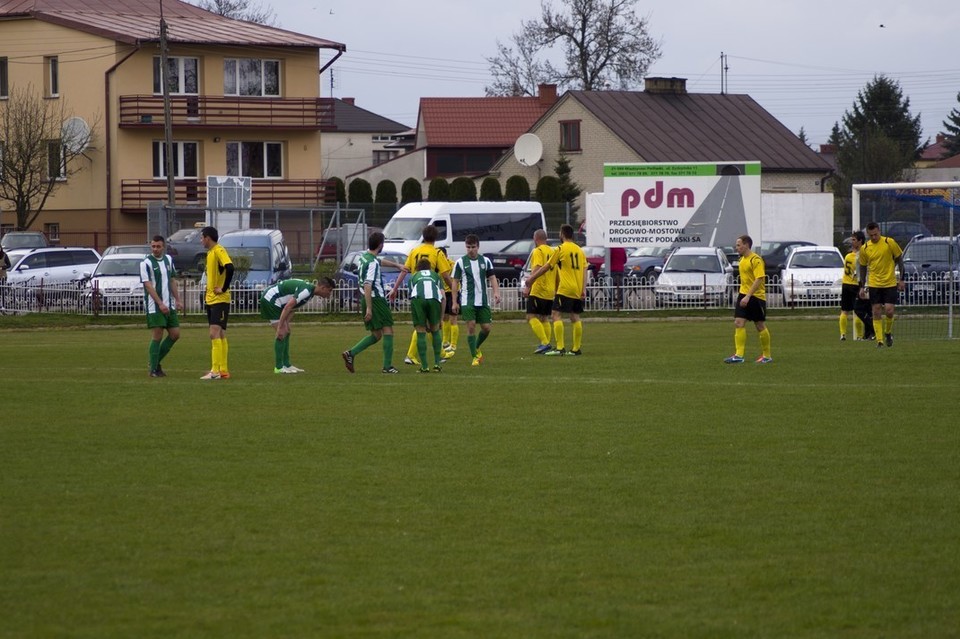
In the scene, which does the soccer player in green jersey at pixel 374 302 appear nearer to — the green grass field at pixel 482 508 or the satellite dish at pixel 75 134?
the green grass field at pixel 482 508

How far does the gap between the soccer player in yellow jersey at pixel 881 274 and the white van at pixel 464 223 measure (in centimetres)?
1943

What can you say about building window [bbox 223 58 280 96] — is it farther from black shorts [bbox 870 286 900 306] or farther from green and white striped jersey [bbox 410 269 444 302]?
green and white striped jersey [bbox 410 269 444 302]

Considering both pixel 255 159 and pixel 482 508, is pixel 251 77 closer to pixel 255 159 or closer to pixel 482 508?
pixel 255 159

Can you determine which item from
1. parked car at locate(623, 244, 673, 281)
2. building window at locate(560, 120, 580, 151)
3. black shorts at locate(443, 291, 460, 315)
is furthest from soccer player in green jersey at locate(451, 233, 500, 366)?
building window at locate(560, 120, 580, 151)

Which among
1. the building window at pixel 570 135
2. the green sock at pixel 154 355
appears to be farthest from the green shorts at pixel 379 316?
the building window at pixel 570 135

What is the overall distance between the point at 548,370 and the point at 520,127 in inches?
2287

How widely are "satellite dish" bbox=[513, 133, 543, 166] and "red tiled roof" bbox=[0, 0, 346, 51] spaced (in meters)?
9.17

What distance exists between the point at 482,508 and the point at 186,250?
120ft

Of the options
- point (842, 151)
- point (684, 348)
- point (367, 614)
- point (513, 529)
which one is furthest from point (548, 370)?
point (842, 151)

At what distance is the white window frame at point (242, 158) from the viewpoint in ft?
186

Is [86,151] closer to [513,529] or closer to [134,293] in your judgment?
[134,293]

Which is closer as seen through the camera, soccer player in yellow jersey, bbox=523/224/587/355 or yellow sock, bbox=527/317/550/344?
soccer player in yellow jersey, bbox=523/224/587/355

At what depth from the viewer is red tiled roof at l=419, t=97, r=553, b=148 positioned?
74.1 metres

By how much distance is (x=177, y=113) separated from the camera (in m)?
54.4
